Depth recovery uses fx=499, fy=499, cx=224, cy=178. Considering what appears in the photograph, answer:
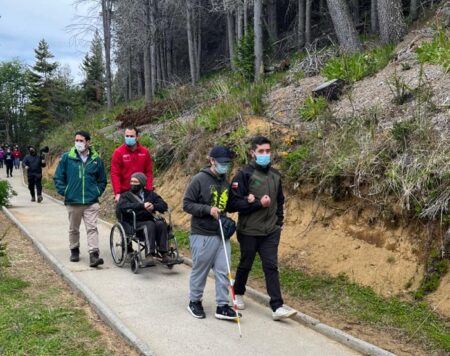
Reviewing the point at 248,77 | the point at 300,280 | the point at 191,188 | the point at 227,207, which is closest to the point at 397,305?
the point at 300,280

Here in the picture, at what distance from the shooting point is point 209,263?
556 centimetres

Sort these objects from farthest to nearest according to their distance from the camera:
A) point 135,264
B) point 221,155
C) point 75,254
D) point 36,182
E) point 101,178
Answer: point 36,182, point 75,254, point 101,178, point 135,264, point 221,155

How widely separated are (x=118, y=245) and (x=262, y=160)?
11.2ft

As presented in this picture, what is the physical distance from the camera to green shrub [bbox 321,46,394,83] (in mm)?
10883

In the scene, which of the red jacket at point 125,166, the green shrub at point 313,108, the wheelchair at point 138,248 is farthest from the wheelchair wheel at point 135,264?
the green shrub at point 313,108

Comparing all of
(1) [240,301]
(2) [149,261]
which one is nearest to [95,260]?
(2) [149,261]

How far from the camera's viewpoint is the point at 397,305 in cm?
560

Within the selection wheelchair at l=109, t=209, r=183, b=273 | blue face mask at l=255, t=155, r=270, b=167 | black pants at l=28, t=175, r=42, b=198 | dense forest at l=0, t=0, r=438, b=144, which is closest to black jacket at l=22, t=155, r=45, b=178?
black pants at l=28, t=175, r=42, b=198

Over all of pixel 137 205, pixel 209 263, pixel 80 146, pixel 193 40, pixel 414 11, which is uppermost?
pixel 193 40

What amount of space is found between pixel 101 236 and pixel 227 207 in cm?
535

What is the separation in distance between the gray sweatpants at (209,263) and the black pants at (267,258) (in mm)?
258

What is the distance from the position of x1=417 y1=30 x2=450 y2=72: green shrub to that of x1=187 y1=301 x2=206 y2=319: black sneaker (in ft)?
19.7

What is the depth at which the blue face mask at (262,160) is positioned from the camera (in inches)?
218

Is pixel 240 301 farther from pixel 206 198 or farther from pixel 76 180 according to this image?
pixel 76 180
